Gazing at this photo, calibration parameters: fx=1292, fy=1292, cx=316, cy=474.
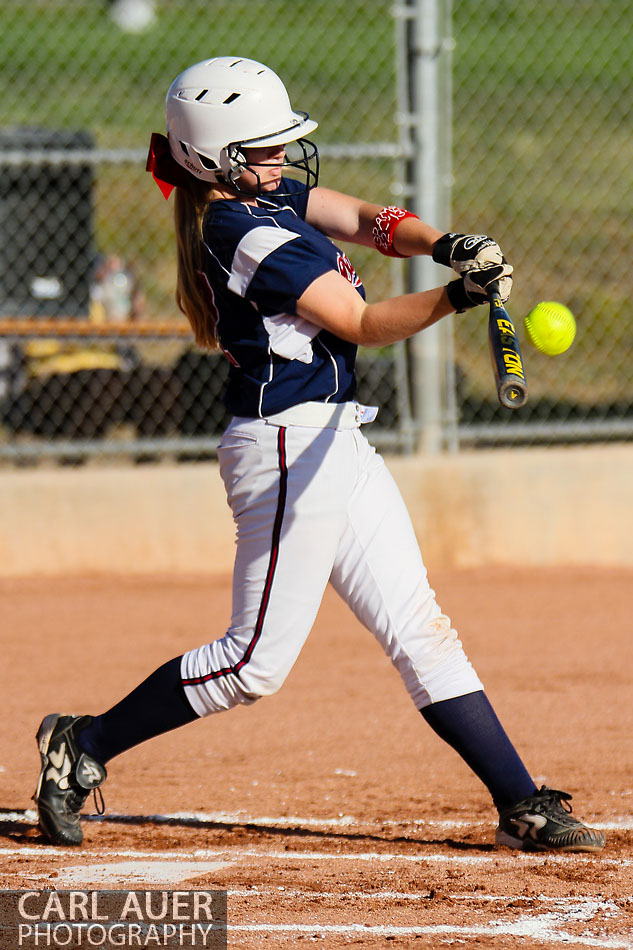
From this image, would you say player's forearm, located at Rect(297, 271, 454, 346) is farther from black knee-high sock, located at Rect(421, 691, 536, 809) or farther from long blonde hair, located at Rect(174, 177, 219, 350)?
black knee-high sock, located at Rect(421, 691, 536, 809)

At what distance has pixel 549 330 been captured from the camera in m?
3.10

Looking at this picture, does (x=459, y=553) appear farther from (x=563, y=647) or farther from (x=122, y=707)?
(x=122, y=707)

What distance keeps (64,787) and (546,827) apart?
124cm

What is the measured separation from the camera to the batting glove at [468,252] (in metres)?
2.99

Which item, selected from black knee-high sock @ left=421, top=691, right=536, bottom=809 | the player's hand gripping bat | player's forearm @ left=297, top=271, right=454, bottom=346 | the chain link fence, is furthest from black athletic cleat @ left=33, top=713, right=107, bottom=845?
the chain link fence

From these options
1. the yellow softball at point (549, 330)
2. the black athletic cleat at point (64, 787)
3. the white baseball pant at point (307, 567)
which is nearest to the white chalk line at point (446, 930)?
the white baseball pant at point (307, 567)

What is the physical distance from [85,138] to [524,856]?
7.81 m

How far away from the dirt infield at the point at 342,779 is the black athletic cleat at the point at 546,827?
0.04 m

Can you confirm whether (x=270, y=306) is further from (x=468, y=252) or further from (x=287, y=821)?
(x=287, y=821)

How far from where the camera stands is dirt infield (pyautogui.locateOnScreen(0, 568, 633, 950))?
9.33 ft

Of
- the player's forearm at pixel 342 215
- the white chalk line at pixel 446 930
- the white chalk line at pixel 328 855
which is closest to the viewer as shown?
the white chalk line at pixel 446 930

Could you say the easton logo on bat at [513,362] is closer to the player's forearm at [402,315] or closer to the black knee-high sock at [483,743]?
the player's forearm at [402,315]

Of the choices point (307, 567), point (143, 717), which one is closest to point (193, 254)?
point (307, 567)

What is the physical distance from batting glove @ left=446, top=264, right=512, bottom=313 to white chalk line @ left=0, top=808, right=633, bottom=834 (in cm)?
144
